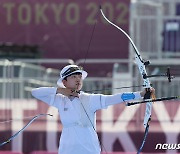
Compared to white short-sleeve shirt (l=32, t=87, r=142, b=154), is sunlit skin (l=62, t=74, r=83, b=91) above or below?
above

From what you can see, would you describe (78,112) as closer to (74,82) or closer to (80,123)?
(80,123)

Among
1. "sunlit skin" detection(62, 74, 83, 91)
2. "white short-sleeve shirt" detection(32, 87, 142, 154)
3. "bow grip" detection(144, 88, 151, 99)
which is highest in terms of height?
"sunlit skin" detection(62, 74, 83, 91)

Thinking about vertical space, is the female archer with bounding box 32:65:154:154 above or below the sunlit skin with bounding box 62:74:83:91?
below

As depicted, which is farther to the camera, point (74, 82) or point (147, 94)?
point (74, 82)

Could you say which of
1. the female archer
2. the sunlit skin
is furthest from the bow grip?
the sunlit skin

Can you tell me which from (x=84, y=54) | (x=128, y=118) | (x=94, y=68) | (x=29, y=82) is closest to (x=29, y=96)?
(x=29, y=82)

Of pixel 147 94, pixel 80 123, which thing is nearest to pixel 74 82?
pixel 80 123

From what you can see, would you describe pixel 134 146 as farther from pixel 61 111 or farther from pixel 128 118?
pixel 61 111

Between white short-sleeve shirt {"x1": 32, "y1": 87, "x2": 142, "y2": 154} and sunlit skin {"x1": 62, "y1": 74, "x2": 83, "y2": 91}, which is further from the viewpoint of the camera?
sunlit skin {"x1": 62, "y1": 74, "x2": 83, "y2": 91}

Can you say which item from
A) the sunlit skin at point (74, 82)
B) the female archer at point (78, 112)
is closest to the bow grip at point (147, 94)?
the female archer at point (78, 112)

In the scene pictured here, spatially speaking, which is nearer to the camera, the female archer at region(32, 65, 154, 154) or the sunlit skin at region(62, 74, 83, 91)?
the female archer at region(32, 65, 154, 154)

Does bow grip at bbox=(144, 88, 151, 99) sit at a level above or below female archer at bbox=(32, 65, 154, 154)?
above

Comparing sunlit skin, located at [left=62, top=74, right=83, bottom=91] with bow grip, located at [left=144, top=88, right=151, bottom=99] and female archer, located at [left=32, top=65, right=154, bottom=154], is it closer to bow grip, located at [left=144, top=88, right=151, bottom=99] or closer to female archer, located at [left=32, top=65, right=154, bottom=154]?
female archer, located at [left=32, top=65, right=154, bottom=154]

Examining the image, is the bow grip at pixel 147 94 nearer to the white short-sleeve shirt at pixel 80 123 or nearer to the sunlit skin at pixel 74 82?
the white short-sleeve shirt at pixel 80 123
